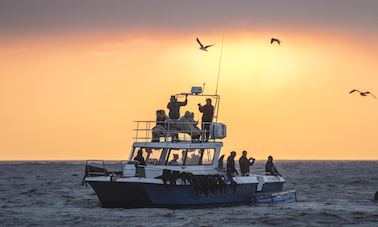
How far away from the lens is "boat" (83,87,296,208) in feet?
129

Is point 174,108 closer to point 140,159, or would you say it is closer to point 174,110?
point 174,110

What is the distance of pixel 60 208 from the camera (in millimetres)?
44562

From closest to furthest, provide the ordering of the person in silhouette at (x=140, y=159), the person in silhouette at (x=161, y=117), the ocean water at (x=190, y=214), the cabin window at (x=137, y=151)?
the ocean water at (x=190, y=214) → the person in silhouette at (x=140, y=159) → the cabin window at (x=137, y=151) → the person in silhouette at (x=161, y=117)

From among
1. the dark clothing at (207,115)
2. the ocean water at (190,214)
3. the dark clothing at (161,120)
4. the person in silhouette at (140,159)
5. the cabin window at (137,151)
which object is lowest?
the ocean water at (190,214)

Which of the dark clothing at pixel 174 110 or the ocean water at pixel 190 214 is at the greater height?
the dark clothing at pixel 174 110

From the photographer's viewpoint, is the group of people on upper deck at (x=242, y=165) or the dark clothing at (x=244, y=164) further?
the dark clothing at (x=244, y=164)

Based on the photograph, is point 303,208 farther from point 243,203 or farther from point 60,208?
point 60,208

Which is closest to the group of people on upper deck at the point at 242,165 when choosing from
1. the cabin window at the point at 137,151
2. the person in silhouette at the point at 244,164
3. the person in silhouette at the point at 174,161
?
the person in silhouette at the point at 244,164

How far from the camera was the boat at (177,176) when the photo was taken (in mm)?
39281

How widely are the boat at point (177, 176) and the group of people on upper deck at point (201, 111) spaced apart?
9.1 inches

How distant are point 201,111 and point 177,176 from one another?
15.9 ft

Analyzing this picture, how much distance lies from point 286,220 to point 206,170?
14.7 ft

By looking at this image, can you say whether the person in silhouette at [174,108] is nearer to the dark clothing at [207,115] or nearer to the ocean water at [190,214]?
the dark clothing at [207,115]

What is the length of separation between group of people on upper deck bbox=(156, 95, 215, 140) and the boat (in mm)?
230
